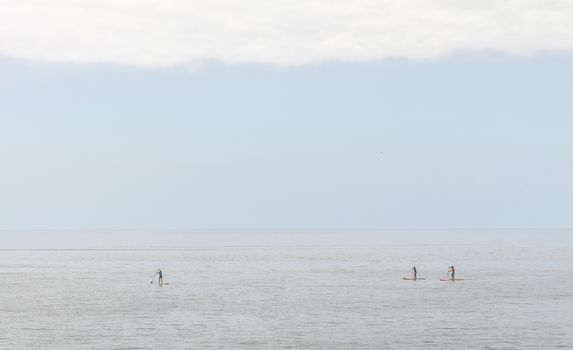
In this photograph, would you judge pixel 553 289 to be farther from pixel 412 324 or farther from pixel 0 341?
pixel 0 341

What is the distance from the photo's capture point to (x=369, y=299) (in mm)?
82062

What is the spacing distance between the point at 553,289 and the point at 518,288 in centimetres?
385

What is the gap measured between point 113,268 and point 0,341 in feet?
287

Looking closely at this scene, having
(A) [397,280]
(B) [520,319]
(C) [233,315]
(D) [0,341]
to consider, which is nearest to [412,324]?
(B) [520,319]

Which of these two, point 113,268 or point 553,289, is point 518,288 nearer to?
point 553,289

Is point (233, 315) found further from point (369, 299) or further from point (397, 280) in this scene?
point (397, 280)

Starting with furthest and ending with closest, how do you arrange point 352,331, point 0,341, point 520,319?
point 520,319 < point 352,331 < point 0,341

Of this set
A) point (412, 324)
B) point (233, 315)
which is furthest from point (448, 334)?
point (233, 315)

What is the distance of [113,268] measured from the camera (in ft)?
469

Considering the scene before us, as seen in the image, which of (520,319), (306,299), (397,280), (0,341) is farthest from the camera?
(397,280)

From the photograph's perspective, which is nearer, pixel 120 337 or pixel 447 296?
pixel 120 337

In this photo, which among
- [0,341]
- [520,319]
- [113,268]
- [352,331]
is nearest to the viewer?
[0,341]

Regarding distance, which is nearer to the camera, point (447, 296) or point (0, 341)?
point (0, 341)

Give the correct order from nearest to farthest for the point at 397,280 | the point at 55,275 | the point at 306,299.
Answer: the point at 306,299
the point at 397,280
the point at 55,275
